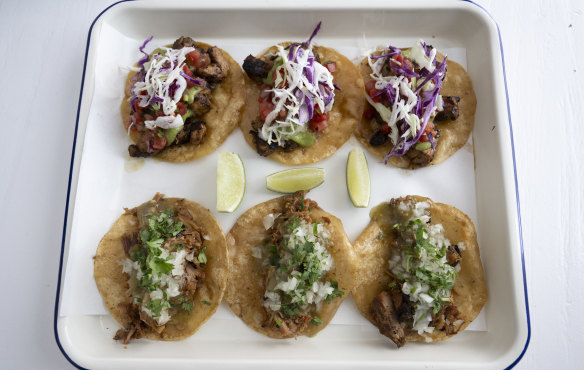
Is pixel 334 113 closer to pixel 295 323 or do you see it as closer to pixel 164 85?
pixel 164 85

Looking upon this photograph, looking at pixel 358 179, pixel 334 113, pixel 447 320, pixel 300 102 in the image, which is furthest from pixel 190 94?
pixel 447 320

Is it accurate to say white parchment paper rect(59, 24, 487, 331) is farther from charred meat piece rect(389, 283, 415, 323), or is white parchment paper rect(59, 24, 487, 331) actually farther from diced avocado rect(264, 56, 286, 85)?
diced avocado rect(264, 56, 286, 85)

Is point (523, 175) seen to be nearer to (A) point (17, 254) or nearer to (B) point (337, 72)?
(B) point (337, 72)

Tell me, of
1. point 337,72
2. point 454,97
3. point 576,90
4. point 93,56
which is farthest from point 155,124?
point 576,90

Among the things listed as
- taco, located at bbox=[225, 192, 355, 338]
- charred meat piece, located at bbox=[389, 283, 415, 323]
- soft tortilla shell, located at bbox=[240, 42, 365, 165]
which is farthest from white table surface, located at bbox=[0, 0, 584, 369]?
taco, located at bbox=[225, 192, 355, 338]

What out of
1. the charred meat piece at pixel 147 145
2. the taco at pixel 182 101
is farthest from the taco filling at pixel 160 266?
the taco at pixel 182 101

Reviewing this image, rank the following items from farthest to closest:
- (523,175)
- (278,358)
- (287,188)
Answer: (523,175) < (287,188) < (278,358)

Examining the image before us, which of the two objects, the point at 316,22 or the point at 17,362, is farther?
the point at 316,22
